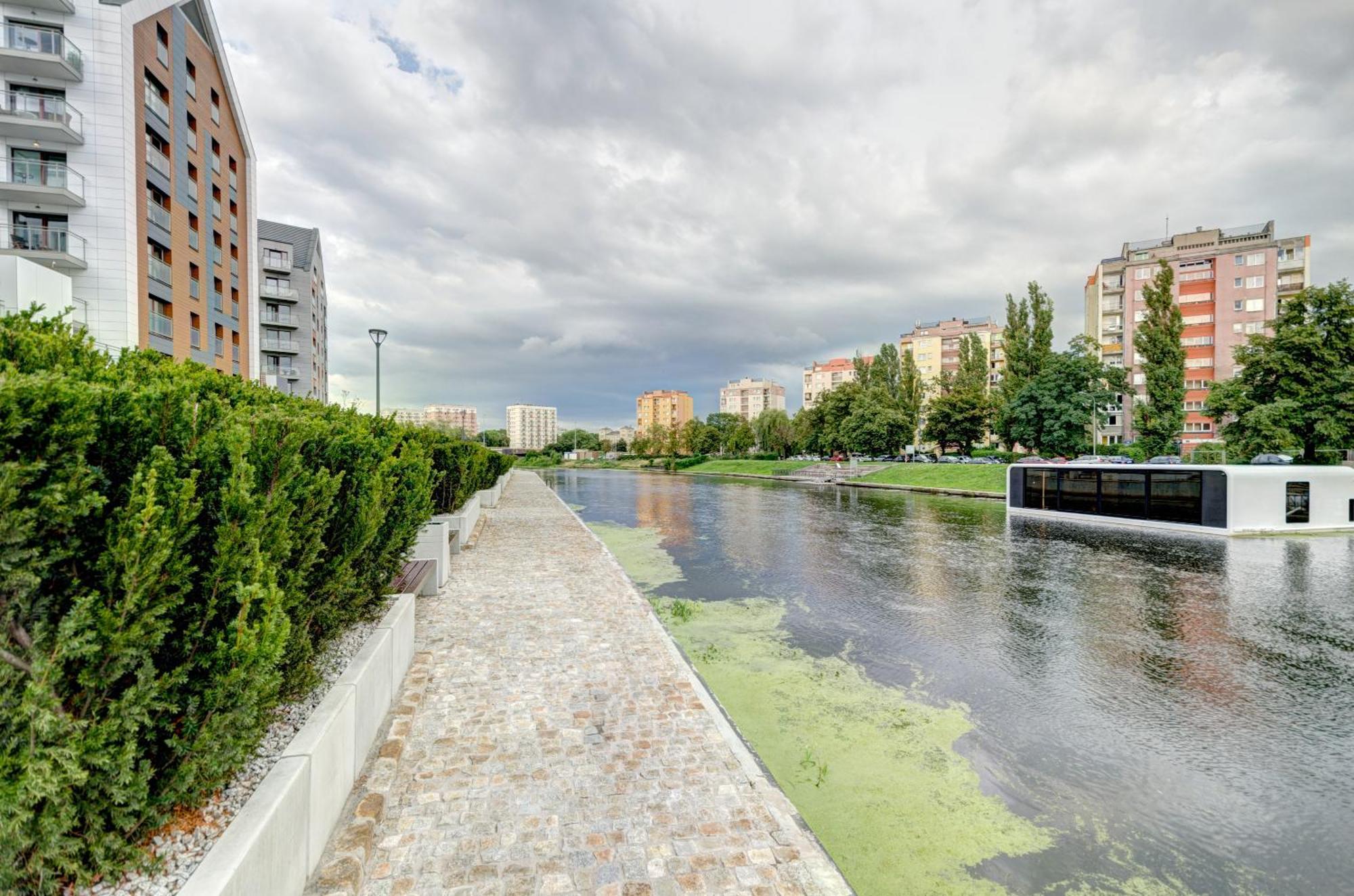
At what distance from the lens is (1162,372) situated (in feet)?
116

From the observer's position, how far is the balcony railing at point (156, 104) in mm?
20031

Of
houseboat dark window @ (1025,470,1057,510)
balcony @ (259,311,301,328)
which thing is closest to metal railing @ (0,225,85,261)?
balcony @ (259,311,301,328)

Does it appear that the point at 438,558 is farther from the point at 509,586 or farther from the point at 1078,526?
the point at 1078,526

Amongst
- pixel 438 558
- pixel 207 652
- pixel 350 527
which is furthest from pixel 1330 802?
pixel 438 558

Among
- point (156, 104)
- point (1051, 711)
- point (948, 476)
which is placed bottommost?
point (1051, 711)

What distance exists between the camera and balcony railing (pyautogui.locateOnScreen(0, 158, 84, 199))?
17.1 m

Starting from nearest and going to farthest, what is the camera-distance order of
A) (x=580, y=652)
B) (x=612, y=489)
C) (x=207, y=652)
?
(x=207, y=652) < (x=580, y=652) < (x=612, y=489)

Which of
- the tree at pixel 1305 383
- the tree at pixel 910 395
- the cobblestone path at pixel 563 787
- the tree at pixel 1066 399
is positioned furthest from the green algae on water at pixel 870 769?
the tree at pixel 910 395

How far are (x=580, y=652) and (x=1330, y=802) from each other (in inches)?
252

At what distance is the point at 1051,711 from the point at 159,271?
2867 centimetres

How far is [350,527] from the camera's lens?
463cm

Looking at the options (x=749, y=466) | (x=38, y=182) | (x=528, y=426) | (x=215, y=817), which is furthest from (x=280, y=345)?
(x=528, y=426)

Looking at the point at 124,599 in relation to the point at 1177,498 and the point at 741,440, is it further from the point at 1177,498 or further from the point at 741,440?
the point at 741,440

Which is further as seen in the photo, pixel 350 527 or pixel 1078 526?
pixel 1078 526
